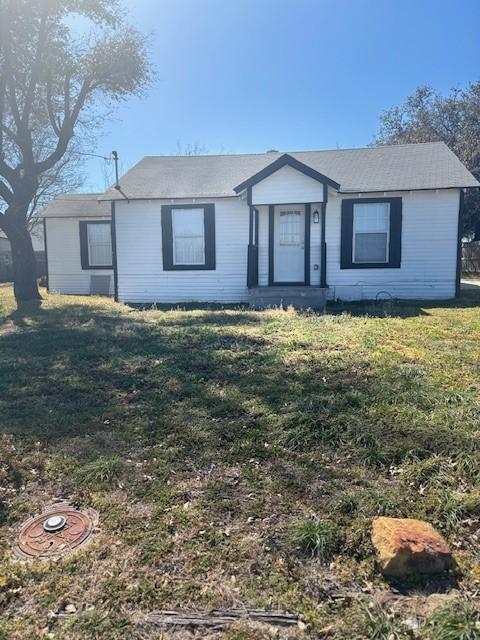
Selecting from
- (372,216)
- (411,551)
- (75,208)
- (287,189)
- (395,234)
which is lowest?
(411,551)

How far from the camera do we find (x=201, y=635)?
1.92 meters

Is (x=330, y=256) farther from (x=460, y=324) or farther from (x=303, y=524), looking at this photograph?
(x=303, y=524)

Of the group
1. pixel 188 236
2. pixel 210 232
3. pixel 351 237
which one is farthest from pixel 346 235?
pixel 188 236

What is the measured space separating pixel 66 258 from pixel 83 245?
2.77 feet

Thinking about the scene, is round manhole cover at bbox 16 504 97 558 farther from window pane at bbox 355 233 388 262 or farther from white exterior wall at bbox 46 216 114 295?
white exterior wall at bbox 46 216 114 295

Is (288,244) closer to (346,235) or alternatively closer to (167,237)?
(346,235)

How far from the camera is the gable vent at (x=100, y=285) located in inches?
607

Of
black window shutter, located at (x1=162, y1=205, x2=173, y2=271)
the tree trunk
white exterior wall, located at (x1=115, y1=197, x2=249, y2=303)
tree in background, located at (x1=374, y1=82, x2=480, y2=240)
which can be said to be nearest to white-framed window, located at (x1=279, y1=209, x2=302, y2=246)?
white exterior wall, located at (x1=115, y1=197, x2=249, y2=303)

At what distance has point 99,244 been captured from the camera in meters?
15.4

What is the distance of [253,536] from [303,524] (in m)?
0.28

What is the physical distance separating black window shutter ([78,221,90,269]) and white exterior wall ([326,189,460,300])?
8.21m

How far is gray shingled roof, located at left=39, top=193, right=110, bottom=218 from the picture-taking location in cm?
1547

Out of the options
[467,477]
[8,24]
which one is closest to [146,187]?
[8,24]

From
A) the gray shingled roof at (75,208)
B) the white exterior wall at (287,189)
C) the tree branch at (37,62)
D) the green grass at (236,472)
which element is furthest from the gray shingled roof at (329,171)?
the green grass at (236,472)
